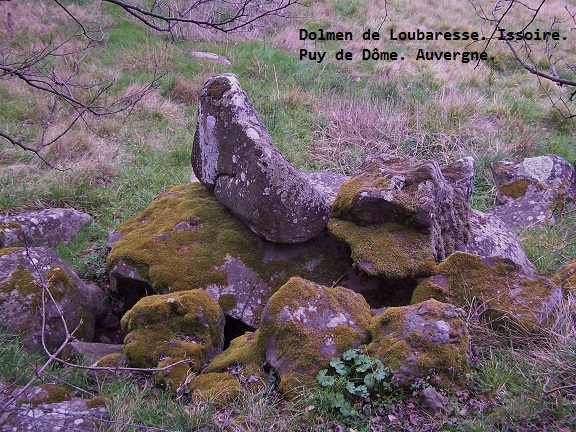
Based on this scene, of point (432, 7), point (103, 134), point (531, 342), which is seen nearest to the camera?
point (531, 342)

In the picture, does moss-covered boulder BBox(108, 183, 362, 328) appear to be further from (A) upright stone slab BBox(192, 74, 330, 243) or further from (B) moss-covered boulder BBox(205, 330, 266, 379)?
(B) moss-covered boulder BBox(205, 330, 266, 379)

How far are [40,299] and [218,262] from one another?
123cm

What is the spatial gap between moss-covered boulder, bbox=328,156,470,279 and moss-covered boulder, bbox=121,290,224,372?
108 centimetres

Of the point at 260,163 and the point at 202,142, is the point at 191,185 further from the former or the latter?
the point at 260,163

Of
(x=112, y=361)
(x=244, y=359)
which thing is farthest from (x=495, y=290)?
(x=112, y=361)

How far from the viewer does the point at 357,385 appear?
8.82 ft

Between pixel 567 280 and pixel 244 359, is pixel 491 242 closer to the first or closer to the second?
pixel 567 280

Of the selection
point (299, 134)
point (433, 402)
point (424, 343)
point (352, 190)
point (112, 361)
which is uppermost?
point (352, 190)

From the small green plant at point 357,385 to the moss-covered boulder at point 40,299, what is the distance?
1.61 m

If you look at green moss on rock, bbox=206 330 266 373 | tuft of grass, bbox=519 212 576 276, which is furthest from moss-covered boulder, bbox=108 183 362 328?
tuft of grass, bbox=519 212 576 276

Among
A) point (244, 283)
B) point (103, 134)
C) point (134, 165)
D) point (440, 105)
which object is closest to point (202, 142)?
point (244, 283)

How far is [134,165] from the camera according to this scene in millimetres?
6422

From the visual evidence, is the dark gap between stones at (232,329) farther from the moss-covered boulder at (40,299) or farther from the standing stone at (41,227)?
the standing stone at (41,227)

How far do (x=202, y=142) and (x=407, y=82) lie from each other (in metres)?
6.22
